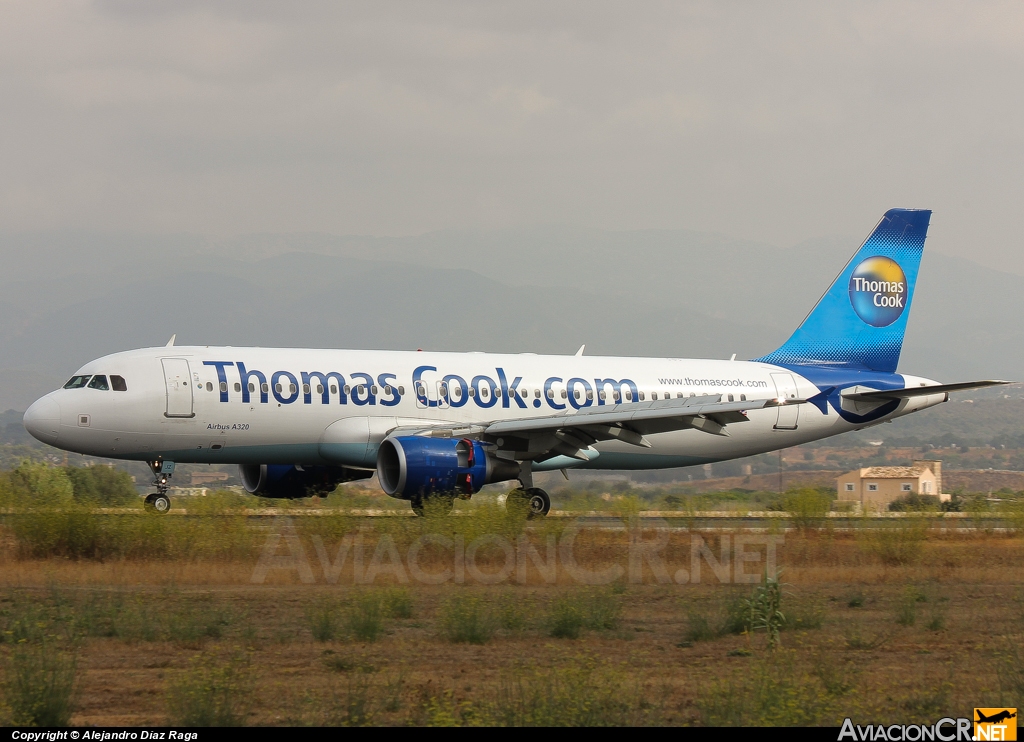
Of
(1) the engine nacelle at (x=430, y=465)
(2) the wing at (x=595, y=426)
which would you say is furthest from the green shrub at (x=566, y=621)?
(2) the wing at (x=595, y=426)

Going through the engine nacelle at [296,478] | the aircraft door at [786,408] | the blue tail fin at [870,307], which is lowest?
the engine nacelle at [296,478]

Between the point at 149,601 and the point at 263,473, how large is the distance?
14263mm

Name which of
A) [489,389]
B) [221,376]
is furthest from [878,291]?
[221,376]

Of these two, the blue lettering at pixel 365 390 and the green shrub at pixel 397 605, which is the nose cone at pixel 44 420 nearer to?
the blue lettering at pixel 365 390

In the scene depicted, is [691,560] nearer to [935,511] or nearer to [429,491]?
[429,491]

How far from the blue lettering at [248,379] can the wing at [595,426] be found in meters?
3.54

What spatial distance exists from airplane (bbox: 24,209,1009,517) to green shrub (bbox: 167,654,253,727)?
35.7ft

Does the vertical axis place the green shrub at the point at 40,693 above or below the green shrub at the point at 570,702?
above

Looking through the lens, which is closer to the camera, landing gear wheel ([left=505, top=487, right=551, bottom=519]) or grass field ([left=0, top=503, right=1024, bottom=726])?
grass field ([left=0, top=503, right=1024, bottom=726])

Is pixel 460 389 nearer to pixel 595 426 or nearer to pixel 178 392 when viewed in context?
pixel 595 426

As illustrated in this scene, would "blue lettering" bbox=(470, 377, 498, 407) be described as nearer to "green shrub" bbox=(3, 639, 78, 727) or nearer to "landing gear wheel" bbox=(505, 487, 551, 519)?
"landing gear wheel" bbox=(505, 487, 551, 519)

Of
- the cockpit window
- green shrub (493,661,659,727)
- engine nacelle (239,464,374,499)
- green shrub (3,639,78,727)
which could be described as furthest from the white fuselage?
green shrub (493,661,659,727)

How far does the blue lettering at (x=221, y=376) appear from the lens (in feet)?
82.6

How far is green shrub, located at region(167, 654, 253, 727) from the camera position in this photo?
7.95 metres
